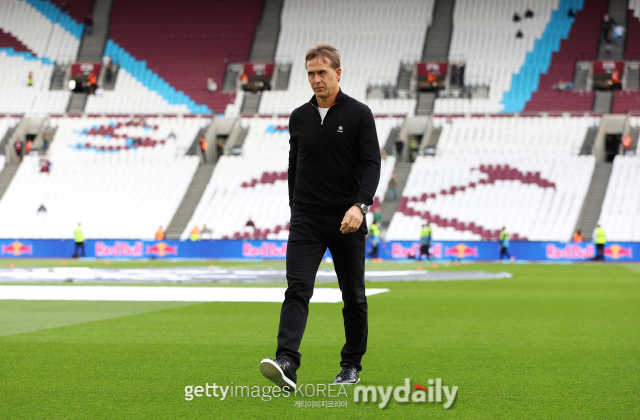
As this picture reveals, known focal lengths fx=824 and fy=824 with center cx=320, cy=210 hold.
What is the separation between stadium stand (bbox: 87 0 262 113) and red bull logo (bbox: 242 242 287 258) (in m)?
16.1

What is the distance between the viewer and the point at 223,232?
39.5 metres

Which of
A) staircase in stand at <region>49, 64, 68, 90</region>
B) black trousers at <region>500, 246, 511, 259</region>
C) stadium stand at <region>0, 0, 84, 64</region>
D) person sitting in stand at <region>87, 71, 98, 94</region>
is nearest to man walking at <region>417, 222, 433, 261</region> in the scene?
black trousers at <region>500, 246, 511, 259</region>

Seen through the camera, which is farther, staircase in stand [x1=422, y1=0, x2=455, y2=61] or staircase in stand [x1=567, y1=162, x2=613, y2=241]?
staircase in stand [x1=422, y1=0, x2=455, y2=61]

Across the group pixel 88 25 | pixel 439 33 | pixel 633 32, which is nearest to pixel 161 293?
pixel 439 33

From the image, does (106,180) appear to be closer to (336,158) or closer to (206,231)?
(206,231)

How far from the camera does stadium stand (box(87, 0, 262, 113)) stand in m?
50.9

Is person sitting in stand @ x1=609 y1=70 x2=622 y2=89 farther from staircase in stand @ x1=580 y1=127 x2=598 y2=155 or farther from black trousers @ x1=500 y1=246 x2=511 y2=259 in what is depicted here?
black trousers @ x1=500 y1=246 x2=511 y2=259

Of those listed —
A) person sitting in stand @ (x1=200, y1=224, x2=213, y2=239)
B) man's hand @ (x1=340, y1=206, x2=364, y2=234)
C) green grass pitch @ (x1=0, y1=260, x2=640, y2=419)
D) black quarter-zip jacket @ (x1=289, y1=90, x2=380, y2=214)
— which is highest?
black quarter-zip jacket @ (x1=289, y1=90, x2=380, y2=214)

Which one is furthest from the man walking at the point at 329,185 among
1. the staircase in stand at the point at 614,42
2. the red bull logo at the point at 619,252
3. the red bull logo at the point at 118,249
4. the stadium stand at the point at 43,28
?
the stadium stand at the point at 43,28

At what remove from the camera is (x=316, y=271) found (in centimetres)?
580

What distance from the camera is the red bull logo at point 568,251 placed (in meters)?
33.7

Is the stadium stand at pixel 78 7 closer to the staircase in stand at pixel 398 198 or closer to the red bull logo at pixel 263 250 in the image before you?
the staircase in stand at pixel 398 198

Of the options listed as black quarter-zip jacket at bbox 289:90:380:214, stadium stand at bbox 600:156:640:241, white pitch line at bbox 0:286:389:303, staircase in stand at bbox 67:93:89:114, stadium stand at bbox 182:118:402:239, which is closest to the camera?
black quarter-zip jacket at bbox 289:90:380:214

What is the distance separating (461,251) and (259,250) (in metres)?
8.59
